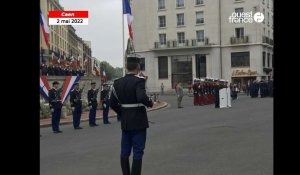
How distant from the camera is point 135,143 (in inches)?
250

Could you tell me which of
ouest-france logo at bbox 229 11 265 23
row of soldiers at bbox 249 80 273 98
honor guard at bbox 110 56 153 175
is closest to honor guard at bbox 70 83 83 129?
honor guard at bbox 110 56 153 175

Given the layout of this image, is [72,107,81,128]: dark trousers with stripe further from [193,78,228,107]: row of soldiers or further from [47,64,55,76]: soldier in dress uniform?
[193,78,228,107]: row of soldiers

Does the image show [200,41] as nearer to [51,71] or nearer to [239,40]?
[239,40]

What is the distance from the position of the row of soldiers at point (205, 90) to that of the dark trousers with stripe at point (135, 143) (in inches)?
871

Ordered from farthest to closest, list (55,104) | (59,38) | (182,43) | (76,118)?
(59,38) < (182,43) < (76,118) < (55,104)

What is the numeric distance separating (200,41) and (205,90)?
1307 inches

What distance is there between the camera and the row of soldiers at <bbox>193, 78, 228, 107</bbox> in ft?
94.8

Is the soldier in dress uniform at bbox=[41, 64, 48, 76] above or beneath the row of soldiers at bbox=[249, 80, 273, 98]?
above

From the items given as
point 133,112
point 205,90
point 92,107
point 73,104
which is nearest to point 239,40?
point 205,90

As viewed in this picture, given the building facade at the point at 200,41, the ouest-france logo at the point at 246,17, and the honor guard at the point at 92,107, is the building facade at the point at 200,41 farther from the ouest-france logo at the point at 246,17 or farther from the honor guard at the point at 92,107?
the honor guard at the point at 92,107

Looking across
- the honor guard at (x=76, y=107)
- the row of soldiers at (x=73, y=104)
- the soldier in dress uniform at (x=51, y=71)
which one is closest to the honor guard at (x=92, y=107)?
the row of soldiers at (x=73, y=104)

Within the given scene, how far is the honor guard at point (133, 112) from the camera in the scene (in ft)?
20.7
